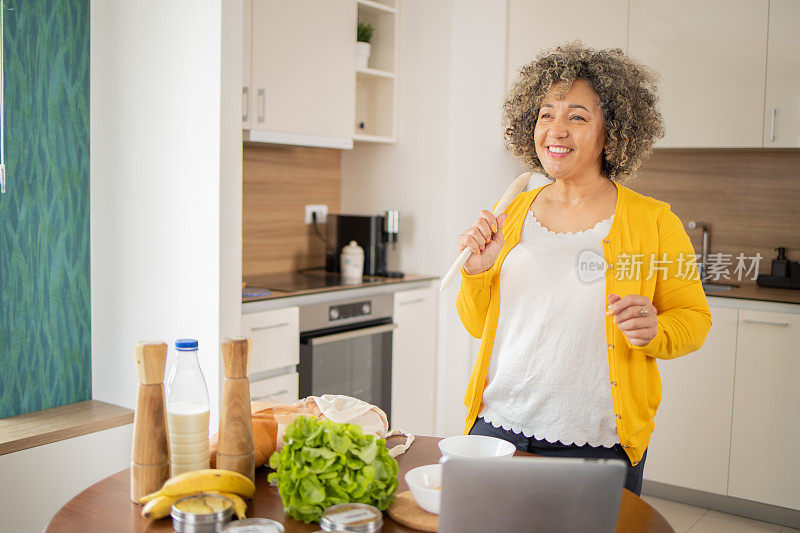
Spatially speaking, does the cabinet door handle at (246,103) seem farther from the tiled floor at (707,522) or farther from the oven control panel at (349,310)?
the tiled floor at (707,522)

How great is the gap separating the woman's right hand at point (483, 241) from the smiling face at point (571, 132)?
18 cm

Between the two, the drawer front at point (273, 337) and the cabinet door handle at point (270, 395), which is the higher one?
the drawer front at point (273, 337)

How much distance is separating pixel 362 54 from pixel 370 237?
87 centimetres

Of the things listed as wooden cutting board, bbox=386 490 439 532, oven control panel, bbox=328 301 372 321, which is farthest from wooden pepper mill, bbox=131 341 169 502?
oven control panel, bbox=328 301 372 321

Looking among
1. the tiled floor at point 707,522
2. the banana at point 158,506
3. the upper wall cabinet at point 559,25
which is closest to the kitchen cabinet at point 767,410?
the tiled floor at point 707,522

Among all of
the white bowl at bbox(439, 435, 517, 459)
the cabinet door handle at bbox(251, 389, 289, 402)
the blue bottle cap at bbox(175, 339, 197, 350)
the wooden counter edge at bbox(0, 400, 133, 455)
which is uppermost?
the blue bottle cap at bbox(175, 339, 197, 350)

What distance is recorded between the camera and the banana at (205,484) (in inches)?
47.3

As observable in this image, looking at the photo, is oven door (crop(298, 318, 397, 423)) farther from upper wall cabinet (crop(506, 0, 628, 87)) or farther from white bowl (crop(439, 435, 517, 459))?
white bowl (crop(439, 435, 517, 459))

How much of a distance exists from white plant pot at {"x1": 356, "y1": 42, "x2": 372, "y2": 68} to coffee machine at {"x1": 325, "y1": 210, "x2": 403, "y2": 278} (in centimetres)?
72

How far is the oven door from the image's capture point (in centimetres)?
312

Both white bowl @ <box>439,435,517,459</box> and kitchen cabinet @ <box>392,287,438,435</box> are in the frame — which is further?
kitchen cabinet @ <box>392,287,438,435</box>

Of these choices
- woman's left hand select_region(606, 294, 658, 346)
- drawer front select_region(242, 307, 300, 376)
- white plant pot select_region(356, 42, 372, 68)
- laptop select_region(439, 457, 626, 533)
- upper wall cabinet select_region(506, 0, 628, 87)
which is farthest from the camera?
white plant pot select_region(356, 42, 372, 68)

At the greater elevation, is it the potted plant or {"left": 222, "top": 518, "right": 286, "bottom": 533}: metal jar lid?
the potted plant

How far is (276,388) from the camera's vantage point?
297cm
